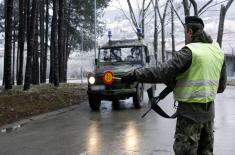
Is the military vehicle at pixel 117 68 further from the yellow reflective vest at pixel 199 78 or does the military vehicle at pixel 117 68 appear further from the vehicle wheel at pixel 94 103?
the yellow reflective vest at pixel 199 78

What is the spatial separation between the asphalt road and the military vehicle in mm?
818

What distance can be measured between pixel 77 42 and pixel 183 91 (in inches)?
1829

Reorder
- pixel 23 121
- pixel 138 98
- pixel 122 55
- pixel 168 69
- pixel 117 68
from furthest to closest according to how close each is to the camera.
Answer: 1. pixel 122 55
2. pixel 138 98
3. pixel 117 68
4. pixel 23 121
5. pixel 168 69

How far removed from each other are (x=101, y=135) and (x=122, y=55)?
274 inches

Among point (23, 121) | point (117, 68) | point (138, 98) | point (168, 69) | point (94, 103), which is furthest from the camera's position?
point (94, 103)

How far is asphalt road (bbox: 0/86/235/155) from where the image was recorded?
30.5 feet

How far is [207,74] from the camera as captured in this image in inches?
209

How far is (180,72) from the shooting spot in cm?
515

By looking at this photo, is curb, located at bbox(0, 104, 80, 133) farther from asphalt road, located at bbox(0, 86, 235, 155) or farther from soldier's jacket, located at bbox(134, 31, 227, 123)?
soldier's jacket, located at bbox(134, 31, 227, 123)

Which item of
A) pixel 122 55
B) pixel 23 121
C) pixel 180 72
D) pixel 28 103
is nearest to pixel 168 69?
pixel 180 72

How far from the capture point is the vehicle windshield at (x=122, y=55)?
1759 centimetres

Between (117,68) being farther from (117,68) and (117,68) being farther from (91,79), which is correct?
(91,79)

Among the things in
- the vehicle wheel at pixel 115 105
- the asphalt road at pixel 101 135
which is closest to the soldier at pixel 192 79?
the asphalt road at pixel 101 135

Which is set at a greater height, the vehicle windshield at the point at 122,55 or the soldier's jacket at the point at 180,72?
the vehicle windshield at the point at 122,55
